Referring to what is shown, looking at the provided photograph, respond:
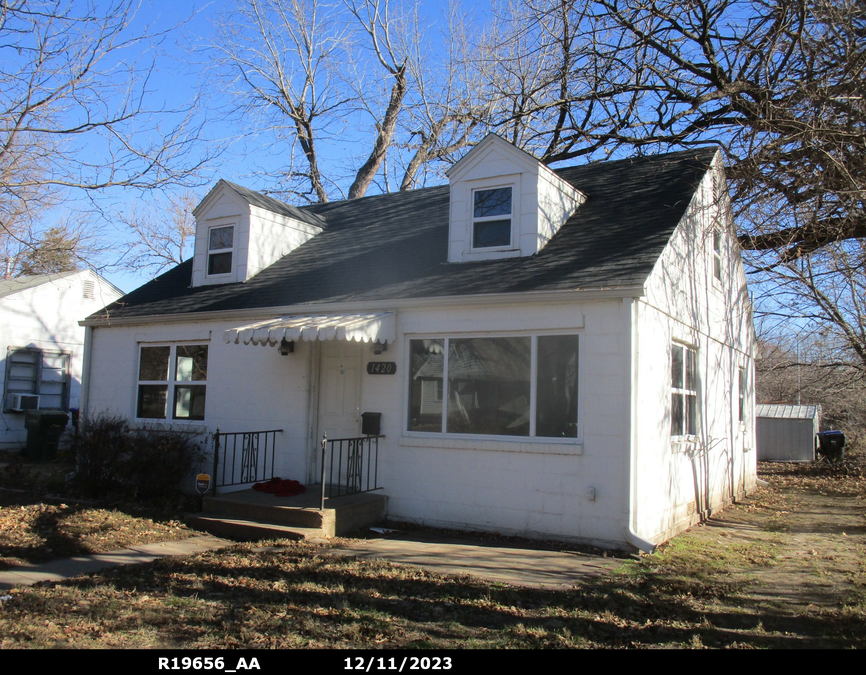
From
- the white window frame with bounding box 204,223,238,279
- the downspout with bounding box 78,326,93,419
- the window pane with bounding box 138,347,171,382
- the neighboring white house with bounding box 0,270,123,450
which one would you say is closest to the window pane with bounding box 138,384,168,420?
the window pane with bounding box 138,347,171,382

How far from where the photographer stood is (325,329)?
8.71 m

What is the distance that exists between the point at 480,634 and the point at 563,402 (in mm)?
3918

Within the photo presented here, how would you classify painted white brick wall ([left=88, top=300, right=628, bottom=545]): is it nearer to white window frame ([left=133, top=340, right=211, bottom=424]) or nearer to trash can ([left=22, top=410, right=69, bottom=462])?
white window frame ([left=133, top=340, right=211, bottom=424])

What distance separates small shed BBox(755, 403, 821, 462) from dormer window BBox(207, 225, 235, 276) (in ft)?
55.3

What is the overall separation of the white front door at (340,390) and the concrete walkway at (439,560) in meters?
2.13

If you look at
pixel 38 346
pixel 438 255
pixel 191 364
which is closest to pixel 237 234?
pixel 191 364

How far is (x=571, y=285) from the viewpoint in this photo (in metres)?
8.24

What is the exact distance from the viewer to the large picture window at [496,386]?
840 cm
